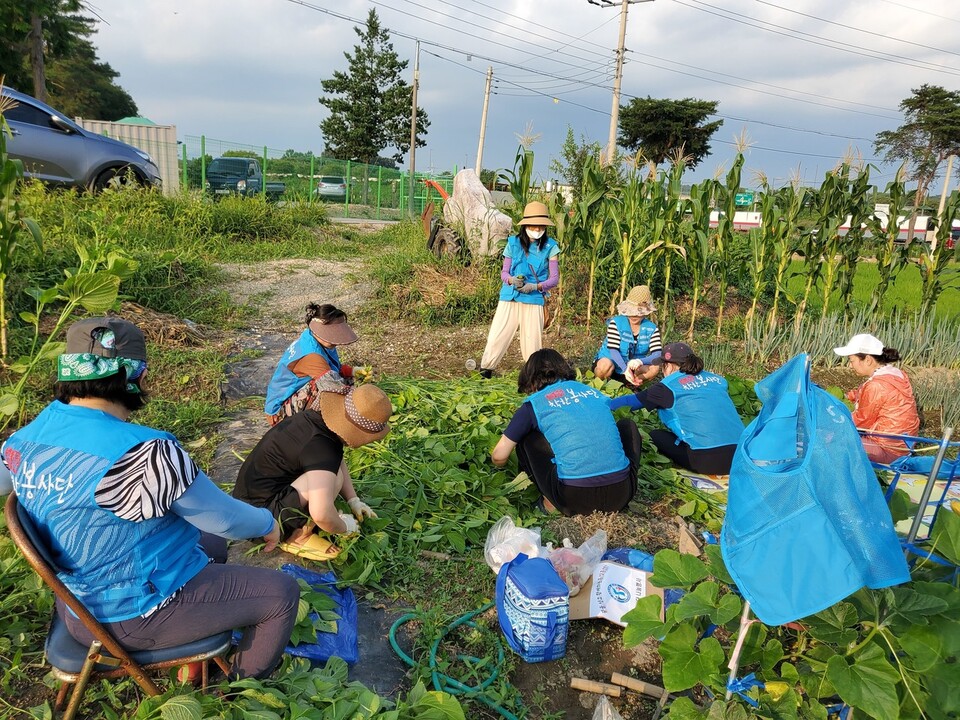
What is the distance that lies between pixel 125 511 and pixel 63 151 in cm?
1012

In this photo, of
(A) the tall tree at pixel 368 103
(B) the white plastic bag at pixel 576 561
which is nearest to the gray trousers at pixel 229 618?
(B) the white plastic bag at pixel 576 561

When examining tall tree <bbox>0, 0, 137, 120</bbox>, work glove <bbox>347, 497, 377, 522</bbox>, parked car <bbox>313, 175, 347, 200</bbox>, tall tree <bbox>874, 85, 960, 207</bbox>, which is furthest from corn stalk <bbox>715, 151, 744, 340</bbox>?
tall tree <bbox>874, 85, 960, 207</bbox>

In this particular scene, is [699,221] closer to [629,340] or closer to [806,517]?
[629,340]

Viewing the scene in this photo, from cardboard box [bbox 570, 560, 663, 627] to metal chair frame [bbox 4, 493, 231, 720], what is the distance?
1456mm

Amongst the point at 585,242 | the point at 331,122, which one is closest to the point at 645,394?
Result: the point at 585,242

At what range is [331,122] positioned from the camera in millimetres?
36562

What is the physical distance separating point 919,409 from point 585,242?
3.96 m

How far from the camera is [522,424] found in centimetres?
351

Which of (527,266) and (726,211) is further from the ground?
(726,211)

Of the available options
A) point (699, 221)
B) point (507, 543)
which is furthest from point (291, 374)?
point (699, 221)

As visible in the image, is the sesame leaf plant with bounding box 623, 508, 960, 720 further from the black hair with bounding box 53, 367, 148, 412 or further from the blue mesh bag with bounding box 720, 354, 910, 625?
the black hair with bounding box 53, 367, 148, 412

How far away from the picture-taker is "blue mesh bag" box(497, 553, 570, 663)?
2.38 meters

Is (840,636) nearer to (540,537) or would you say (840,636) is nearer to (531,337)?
(540,537)

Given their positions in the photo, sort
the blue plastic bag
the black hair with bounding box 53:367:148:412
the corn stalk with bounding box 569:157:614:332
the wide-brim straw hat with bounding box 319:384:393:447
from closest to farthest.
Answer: the black hair with bounding box 53:367:148:412 < the blue plastic bag < the wide-brim straw hat with bounding box 319:384:393:447 < the corn stalk with bounding box 569:157:614:332
